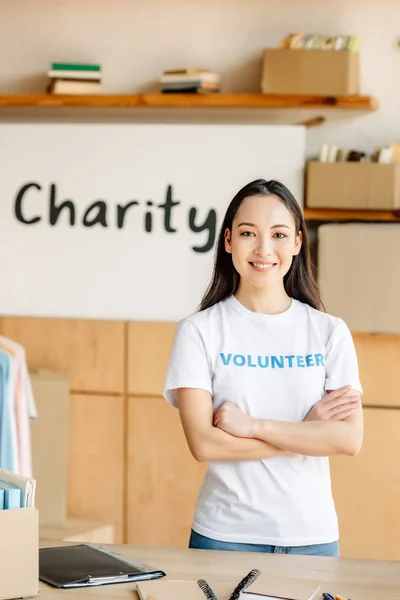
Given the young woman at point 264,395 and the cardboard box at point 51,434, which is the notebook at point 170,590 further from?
the cardboard box at point 51,434

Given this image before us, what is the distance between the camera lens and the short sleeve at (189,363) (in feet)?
6.29

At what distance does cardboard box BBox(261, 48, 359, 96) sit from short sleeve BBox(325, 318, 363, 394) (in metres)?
1.91

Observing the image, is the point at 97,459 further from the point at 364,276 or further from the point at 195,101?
the point at 195,101

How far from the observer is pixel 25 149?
3854mm

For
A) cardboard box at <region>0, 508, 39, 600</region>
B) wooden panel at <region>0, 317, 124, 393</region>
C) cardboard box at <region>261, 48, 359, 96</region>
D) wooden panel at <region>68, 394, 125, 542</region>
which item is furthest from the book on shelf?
cardboard box at <region>0, 508, 39, 600</region>

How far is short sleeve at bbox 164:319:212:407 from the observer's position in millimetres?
1918

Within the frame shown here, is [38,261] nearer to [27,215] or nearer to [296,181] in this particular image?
[27,215]

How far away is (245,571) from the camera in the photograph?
62.9 inches

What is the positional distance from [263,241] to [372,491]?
1962 millimetres

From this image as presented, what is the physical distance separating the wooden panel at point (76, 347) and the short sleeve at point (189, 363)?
186 centimetres

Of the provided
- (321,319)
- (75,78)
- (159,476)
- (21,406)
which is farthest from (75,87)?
(321,319)

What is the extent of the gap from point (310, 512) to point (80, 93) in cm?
253

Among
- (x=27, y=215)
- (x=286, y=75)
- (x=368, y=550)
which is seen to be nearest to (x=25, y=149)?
(x=27, y=215)

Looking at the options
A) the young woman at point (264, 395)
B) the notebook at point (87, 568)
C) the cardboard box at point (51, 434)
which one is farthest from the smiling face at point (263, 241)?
the cardboard box at point (51, 434)
